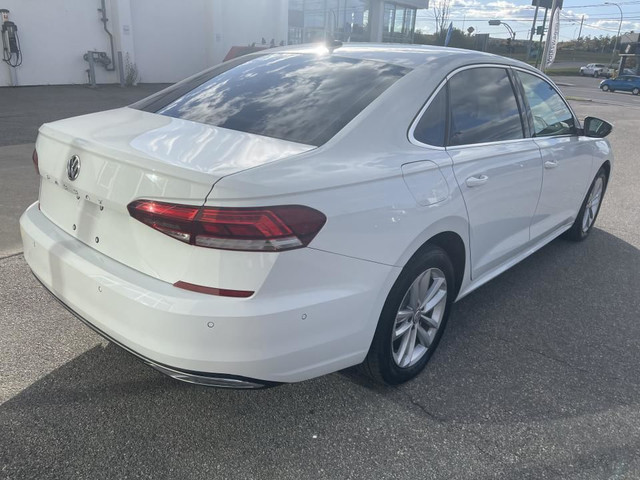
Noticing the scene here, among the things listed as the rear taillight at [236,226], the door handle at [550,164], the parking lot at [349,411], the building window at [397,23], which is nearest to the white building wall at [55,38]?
the parking lot at [349,411]

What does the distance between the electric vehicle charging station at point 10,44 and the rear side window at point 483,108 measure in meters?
16.2

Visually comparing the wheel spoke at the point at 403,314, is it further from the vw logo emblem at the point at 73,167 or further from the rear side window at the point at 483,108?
the vw logo emblem at the point at 73,167

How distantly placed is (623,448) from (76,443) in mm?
2415

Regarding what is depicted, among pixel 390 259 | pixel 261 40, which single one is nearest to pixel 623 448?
pixel 390 259

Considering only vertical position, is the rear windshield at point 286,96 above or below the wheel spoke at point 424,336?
above

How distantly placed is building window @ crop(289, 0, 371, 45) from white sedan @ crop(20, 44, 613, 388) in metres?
24.7

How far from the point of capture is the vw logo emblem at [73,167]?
230 cm

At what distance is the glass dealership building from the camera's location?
87.3ft

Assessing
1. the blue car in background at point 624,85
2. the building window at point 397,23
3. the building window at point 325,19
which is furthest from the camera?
the blue car in background at point 624,85

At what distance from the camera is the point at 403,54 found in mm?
3002

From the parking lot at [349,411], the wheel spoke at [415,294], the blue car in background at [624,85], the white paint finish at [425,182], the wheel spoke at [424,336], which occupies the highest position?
the white paint finish at [425,182]

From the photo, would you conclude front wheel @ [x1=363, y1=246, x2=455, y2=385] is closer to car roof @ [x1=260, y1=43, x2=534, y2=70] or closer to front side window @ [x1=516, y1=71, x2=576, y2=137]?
car roof @ [x1=260, y1=43, x2=534, y2=70]

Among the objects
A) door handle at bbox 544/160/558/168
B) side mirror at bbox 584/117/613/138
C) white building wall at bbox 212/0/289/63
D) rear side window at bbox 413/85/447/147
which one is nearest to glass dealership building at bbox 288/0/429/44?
white building wall at bbox 212/0/289/63

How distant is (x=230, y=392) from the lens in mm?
2648
